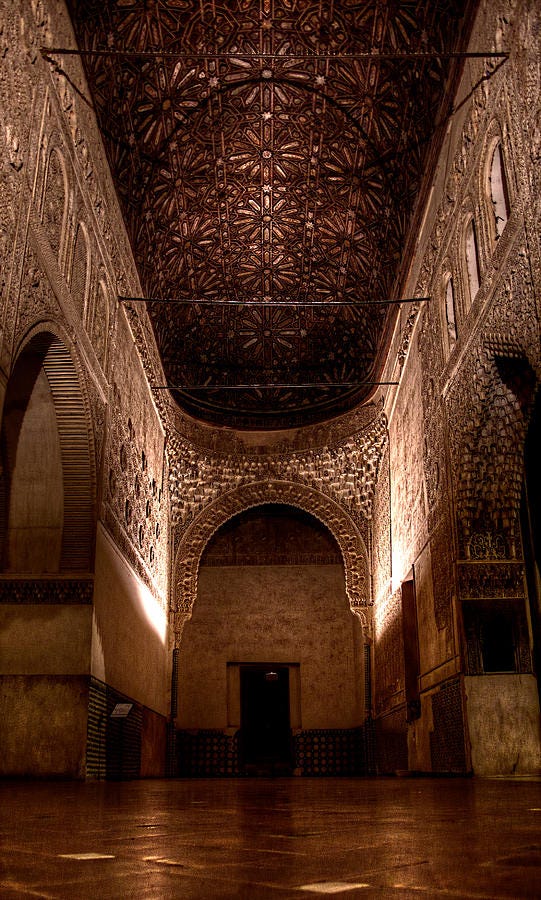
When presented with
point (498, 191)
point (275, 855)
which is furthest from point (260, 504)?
point (275, 855)

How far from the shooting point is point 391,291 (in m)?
11.6

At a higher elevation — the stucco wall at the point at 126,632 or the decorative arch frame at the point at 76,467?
the decorative arch frame at the point at 76,467

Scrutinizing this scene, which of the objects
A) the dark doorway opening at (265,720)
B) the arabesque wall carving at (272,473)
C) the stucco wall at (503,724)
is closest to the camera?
the stucco wall at (503,724)

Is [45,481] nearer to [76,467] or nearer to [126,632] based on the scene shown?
[76,467]

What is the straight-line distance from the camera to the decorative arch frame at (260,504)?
14.6 meters

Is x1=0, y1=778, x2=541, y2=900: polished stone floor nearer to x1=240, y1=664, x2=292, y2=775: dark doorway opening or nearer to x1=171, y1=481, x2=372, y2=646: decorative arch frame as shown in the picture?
x1=171, y1=481, x2=372, y2=646: decorative arch frame

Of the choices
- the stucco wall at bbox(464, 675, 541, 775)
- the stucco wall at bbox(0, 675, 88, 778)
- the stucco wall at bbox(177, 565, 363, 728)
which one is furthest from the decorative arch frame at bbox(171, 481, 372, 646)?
the stucco wall at bbox(0, 675, 88, 778)

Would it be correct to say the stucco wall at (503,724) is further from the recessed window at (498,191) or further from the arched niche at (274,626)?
the arched niche at (274,626)

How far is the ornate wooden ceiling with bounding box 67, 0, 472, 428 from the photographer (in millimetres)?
8203

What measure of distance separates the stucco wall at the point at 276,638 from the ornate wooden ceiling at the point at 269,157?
471 centimetres

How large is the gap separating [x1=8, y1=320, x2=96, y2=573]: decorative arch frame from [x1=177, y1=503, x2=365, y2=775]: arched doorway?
23.4ft

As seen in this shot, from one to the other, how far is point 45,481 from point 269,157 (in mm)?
5117

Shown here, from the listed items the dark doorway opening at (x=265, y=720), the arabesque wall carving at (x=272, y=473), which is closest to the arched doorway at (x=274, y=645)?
the arabesque wall carving at (x=272, y=473)

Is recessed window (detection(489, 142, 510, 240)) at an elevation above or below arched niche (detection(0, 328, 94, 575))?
above
